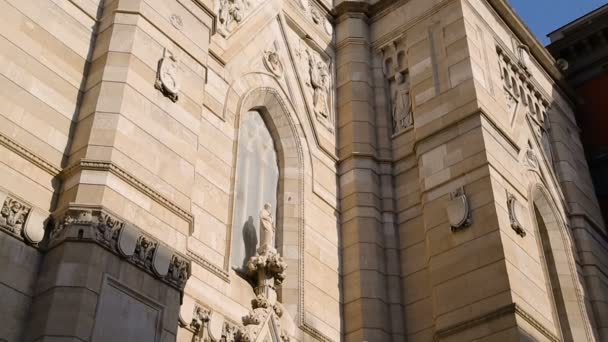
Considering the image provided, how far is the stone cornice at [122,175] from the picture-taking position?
1068 centimetres

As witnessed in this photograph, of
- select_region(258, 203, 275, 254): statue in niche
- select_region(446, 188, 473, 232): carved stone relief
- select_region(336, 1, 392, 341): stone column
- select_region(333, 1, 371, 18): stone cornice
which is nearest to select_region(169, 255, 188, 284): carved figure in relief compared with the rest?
select_region(258, 203, 275, 254): statue in niche

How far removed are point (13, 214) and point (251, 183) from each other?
704cm

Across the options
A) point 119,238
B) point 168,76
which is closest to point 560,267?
point 168,76

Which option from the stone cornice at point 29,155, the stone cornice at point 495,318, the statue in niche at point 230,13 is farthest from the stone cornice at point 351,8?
the stone cornice at point 29,155

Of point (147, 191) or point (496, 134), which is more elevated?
point (496, 134)

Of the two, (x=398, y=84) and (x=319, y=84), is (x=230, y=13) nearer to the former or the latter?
(x=319, y=84)

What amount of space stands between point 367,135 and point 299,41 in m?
2.99

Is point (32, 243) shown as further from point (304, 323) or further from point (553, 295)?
point (553, 295)

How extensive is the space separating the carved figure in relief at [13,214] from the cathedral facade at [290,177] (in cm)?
3

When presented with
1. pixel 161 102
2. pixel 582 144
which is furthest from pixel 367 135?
pixel 582 144

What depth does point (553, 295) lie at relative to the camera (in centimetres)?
1892

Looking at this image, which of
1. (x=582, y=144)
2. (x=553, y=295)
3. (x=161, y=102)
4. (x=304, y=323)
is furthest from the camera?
(x=582, y=144)

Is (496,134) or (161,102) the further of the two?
(496,134)

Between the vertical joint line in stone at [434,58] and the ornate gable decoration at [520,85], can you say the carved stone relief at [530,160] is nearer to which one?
the ornate gable decoration at [520,85]
